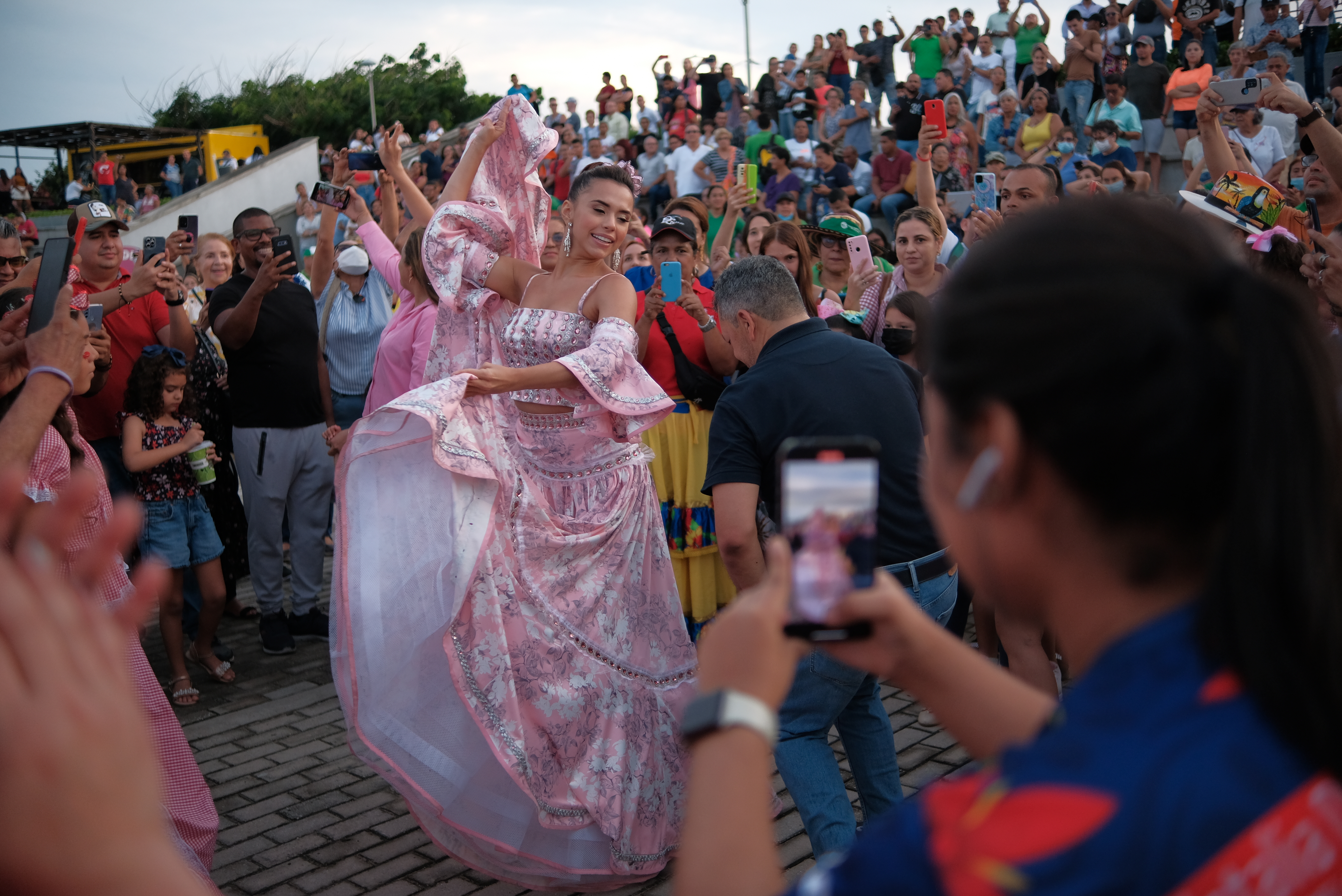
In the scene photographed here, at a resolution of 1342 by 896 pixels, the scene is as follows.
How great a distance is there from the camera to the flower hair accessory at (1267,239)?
12.5 feet

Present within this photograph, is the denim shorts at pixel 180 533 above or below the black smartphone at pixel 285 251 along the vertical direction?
below

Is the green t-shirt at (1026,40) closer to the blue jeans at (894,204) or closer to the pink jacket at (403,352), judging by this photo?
the blue jeans at (894,204)

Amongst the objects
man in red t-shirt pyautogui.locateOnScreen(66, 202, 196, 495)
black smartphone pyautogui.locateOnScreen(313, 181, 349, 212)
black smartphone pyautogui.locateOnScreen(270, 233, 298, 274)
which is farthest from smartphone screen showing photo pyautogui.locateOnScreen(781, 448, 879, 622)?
black smartphone pyautogui.locateOnScreen(313, 181, 349, 212)

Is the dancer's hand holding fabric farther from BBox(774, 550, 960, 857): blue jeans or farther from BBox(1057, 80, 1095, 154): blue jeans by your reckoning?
BBox(1057, 80, 1095, 154): blue jeans

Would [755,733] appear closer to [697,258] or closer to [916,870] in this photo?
[916,870]

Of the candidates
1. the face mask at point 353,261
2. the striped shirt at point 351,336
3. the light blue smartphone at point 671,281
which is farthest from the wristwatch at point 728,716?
the face mask at point 353,261

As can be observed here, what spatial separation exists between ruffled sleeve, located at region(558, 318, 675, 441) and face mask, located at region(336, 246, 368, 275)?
303 cm

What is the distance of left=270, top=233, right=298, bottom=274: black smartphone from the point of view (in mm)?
5609

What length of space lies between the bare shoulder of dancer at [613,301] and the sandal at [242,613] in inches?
151

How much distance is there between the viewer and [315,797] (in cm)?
412

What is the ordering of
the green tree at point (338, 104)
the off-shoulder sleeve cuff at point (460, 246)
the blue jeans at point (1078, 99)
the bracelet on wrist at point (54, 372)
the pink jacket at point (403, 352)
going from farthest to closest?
the green tree at point (338, 104)
the blue jeans at point (1078, 99)
the pink jacket at point (403, 352)
the off-shoulder sleeve cuff at point (460, 246)
the bracelet on wrist at point (54, 372)

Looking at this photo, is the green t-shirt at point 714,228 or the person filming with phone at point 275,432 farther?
the green t-shirt at point 714,228

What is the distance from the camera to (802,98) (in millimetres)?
15055
